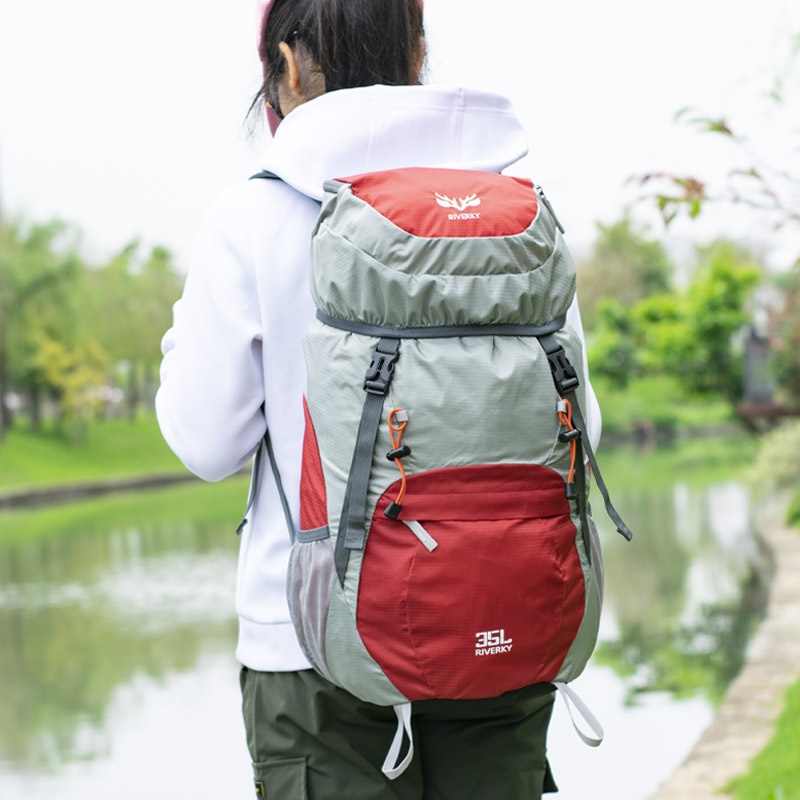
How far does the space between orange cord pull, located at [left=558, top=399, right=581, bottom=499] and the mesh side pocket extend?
27 centimetres

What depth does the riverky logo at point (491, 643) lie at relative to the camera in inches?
47.6

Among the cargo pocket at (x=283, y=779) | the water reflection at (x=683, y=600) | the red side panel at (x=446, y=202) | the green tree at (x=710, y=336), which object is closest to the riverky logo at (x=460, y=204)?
the red side panel at (x=446, y=202)

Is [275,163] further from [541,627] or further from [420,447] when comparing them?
[541,627]

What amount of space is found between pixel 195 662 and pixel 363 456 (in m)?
5.74

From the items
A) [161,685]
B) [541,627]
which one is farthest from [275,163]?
[161,685]

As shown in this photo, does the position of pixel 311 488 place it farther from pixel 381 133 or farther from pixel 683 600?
pixel 683 600

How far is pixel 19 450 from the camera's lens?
27406mm

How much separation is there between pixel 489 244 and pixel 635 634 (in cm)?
588

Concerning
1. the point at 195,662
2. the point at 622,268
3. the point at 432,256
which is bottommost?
the point at 622,268

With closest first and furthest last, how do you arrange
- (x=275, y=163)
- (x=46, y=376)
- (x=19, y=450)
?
(x=275, y=163) → (x=19, y=450) → (x=46, y=376)

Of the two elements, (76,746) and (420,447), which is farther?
(76,746)

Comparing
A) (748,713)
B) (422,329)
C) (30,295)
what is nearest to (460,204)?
(422,329)

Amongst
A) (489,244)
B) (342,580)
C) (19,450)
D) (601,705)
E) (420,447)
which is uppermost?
(489,244)

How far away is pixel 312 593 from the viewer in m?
1.22
